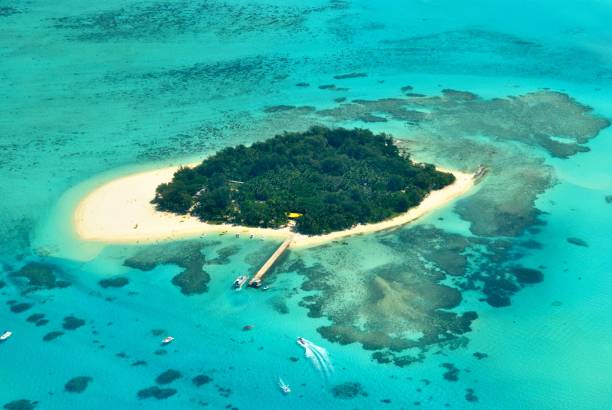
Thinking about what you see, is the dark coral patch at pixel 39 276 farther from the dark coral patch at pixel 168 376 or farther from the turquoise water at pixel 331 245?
the dark coral patch at pixel 168 376

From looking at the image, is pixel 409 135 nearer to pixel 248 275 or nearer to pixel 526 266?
pixel 526 266

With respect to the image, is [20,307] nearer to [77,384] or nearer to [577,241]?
[77,384]

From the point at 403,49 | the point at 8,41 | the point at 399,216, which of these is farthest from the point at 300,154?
the point at 8,41

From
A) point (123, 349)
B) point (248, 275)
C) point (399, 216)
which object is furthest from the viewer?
point (399, 216)

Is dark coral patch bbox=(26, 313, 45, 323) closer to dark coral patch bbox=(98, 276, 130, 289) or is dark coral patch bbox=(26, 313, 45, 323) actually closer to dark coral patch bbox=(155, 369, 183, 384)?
dark coral patch bbox=(98, 276, 130, 289)

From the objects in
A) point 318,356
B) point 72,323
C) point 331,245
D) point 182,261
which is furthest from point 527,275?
point 72,323

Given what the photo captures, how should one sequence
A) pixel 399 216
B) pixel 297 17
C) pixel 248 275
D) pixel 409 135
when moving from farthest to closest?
pixel 297 17 → pixel 409 135 → pixel 399 216 → pixel 248 275

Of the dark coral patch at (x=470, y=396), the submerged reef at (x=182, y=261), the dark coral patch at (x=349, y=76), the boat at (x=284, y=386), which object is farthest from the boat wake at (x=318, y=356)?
the dark coral patch at (x=349, y=76)
